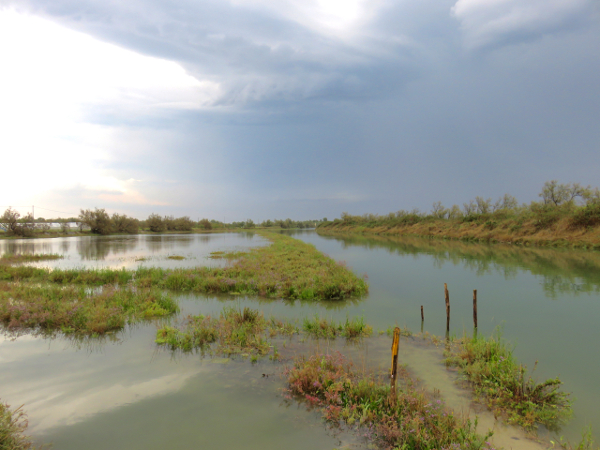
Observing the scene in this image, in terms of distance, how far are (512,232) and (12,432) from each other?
4135 centimetres

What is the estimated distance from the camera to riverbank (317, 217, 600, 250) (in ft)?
87.1

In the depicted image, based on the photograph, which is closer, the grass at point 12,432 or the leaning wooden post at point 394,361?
the grass at point 12,432

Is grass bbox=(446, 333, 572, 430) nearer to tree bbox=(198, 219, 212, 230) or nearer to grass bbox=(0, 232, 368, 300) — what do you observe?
grass bbox=(0, 232, 368, 300)

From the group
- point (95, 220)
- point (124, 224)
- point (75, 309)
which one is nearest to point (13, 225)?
point (95, 220)

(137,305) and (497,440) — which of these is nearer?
(497,440)

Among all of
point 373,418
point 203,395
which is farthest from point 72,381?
point 373,418

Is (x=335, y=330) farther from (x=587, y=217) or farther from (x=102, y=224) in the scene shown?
(x=102, y=224)

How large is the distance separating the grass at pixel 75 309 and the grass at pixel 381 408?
565 centimetres

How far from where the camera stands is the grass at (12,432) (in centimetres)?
349

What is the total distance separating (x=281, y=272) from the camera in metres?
13.6

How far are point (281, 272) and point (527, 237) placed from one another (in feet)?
101

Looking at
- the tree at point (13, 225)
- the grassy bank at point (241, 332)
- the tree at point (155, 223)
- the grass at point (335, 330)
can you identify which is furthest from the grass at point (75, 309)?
the tree at point (155, 223)

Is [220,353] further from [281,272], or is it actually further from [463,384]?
[281,272]

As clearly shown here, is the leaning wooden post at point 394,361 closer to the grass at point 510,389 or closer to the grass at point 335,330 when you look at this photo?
the grass at point 510,389
